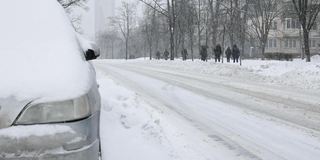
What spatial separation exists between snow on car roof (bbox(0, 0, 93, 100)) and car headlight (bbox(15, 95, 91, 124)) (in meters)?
0.06

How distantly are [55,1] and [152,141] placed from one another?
2424 millimetres

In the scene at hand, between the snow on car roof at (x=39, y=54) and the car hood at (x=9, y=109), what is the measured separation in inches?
1.6

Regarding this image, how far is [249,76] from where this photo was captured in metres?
20.9

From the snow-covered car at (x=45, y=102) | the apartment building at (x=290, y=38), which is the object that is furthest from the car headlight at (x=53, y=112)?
the apartment building at (x=290, y=38)

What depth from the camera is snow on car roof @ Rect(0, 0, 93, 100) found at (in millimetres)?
3465

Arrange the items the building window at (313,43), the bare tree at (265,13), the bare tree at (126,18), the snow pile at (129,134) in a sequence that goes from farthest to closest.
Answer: the building window at (313,43) → the bare tree at (126,18) → the bare tree at (265,13) → the snow pile at (129,134)

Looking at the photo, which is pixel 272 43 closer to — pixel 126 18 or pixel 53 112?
pixel 126 18

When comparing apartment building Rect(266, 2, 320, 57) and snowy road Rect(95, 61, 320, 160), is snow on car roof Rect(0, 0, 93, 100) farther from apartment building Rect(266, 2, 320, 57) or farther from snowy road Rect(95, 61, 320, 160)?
apartment building Rect(266, 2, 320, 57)

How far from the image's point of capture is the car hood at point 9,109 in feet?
10.8

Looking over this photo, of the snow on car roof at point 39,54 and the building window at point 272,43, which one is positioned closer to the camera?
the snow on car roof at point 39,54

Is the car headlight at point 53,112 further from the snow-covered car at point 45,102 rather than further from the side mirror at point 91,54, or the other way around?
the side mirror at point 91,54

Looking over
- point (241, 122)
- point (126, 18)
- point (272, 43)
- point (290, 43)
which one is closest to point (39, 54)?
point (241, 122)

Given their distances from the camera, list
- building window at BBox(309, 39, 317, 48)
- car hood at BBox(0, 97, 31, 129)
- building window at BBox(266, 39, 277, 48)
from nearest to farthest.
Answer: car hood at BBox(0, 97, 31, 129) → building window at BBox(309, 39, 317, 48) → building window at BBox(266, 39, 277, 48)

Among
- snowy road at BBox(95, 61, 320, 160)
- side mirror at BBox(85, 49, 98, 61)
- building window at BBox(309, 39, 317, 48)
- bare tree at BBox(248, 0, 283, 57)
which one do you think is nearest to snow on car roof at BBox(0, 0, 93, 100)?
side mirror at BBox(85, 49, 98, 61)
